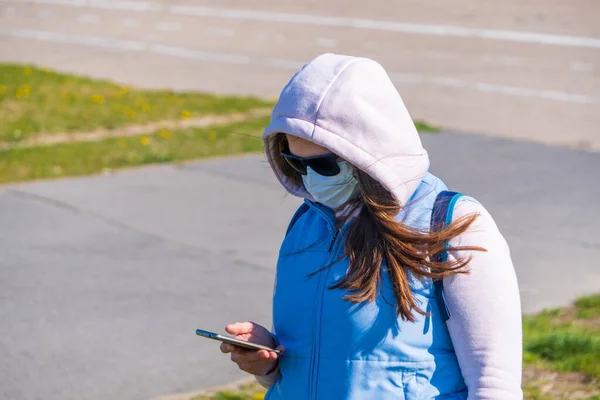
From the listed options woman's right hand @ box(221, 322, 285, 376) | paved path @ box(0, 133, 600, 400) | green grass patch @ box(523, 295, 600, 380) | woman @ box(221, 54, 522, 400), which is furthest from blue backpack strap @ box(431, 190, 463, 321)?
green grass patch @ box(523, 295, 600, 380)

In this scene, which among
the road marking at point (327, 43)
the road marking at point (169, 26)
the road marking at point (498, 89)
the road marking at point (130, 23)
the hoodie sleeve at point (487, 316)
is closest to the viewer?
the hoodie sleeve at point (487, 316)

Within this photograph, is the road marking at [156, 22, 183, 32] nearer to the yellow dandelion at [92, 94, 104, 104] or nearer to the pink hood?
the yellow dandelion at [92, 94, 104, 104]

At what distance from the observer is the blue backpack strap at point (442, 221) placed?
1.96m

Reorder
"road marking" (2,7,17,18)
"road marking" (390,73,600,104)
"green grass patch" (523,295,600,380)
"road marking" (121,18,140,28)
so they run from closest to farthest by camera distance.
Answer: "green grass patch" (523,295,600,380) → "road marking" (390,73,600,104) → "road marking" (121,18,140,28) → "road marking" (2,7,17,18)

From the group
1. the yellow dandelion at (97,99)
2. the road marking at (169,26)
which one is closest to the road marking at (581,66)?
the yellow dandelion at (97,99)

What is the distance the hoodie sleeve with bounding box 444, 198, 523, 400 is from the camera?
190 cm

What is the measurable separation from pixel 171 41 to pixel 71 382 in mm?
13149

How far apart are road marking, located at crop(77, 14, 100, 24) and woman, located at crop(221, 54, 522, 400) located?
18274mm

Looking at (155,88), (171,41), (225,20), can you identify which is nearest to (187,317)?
(155,88)

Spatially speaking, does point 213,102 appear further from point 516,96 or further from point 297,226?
point 297,226

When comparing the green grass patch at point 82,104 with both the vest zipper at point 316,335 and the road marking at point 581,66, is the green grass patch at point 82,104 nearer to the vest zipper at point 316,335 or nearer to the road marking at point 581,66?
the road marking at point 581,66

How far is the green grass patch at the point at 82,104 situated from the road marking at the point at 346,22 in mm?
6781

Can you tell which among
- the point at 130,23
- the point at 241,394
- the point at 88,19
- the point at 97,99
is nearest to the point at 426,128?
the point at 97,99

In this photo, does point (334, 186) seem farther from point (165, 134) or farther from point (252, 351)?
point (165, 134)
